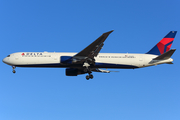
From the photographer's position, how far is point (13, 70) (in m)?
45.4

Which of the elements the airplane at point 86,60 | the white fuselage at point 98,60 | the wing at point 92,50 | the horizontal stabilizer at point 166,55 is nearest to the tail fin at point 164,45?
the airplane at point 86,60

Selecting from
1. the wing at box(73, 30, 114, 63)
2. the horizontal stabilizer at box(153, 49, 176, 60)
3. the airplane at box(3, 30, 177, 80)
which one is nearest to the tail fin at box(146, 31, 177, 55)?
the airplane at box(3, 30, 177, 80)

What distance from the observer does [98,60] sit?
146ft

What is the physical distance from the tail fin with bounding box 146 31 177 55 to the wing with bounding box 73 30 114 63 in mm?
11329

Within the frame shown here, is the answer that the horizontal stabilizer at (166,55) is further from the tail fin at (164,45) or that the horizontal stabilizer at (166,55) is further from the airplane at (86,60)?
the tail fin at (164,45)

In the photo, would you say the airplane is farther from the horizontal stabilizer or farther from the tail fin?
the tail fin

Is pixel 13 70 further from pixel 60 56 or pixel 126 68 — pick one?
pixel 126 68

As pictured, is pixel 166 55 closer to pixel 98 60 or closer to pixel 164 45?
pixel 164 45

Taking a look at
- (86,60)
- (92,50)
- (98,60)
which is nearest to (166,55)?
(98,60)

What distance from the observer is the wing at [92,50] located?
127ft

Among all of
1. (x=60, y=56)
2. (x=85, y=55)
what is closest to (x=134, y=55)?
(x=85, y=55)

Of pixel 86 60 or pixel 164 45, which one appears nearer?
pixel 86 60

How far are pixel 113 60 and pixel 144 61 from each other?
515 centimetres

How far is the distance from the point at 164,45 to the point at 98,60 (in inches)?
486
